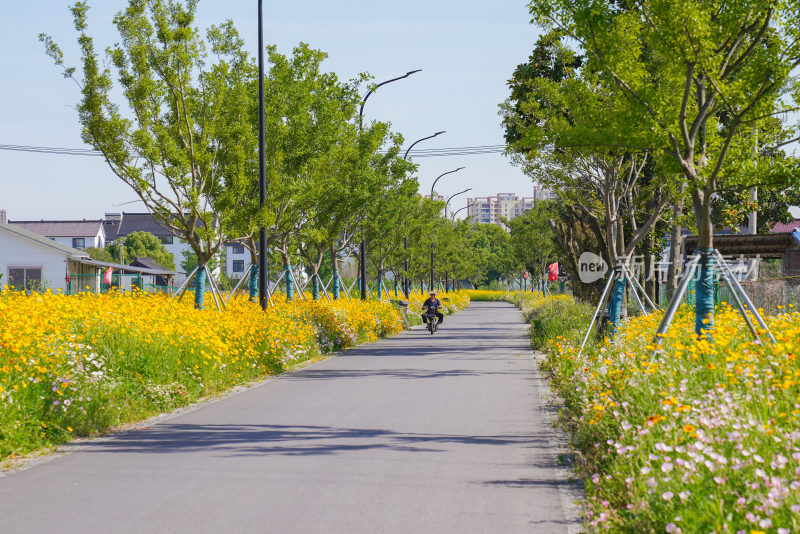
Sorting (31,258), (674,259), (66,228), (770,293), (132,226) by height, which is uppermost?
(132,226)

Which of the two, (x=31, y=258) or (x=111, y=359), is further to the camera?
(x=31, y=258)

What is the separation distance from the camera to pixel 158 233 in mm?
125500

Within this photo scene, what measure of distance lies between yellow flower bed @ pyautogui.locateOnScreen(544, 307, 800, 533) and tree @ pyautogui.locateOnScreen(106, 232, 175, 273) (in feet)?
278

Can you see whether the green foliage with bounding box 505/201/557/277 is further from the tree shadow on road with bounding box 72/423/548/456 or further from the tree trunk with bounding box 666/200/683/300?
the tree shadow on road with bounding box 72/423/548/456

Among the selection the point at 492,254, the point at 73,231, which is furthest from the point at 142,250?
the point at 492,254

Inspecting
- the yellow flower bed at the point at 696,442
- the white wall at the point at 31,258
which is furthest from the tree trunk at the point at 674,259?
the white wall at the point at 31,258

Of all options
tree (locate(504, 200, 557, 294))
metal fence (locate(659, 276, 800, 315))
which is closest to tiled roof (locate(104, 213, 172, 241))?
tree (locate(504, 200, 557, 294))

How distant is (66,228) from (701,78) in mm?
110705

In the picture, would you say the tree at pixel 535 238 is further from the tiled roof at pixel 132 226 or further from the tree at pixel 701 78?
the tiled roof at pixel 132 226

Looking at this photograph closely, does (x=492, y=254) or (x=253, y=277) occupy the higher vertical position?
(x=492, y=254)

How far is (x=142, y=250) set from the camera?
298 ft

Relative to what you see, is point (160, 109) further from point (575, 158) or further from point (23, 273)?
point (23, 273)

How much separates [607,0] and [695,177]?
10.3 feet

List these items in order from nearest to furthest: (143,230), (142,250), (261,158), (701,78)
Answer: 1. (701,78)
2. (261,158)
3. (142,250)
4. (143,230)
